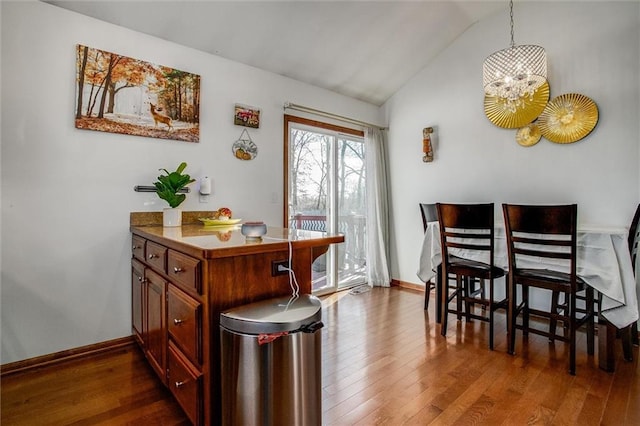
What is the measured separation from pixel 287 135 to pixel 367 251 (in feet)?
6.08

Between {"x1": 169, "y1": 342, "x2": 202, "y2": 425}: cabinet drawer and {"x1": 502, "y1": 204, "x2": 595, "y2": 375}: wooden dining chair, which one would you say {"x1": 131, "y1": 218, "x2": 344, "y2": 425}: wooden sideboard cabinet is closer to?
{"x1": 169, "y1": 342, "x2": 202, "y2": 425}: cabinet drawer

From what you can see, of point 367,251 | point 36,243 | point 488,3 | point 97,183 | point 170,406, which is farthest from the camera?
point 367,251

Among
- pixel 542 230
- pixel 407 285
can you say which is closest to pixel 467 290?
pixel 542 230

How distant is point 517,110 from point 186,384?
359 cm

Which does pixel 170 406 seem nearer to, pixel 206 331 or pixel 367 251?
pixel 206 331

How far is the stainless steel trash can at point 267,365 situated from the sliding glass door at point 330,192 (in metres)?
2.28

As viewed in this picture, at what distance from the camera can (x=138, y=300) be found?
2.24 m

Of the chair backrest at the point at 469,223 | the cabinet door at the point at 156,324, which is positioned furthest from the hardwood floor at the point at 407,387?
the chair backrest at the point at 469,223

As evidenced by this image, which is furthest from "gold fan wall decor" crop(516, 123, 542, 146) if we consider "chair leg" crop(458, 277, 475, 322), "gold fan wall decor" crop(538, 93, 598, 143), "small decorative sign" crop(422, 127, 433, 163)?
"chair leg" crop(458, 277, 475, 322)

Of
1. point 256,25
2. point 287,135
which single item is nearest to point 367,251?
point 287,135

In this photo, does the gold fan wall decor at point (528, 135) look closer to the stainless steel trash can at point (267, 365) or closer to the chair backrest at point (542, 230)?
the chair backrest at point (542, 230)

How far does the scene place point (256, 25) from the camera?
268 cm

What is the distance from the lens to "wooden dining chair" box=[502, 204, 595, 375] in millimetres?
1988

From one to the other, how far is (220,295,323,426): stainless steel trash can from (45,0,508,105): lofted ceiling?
2388 millimetres
